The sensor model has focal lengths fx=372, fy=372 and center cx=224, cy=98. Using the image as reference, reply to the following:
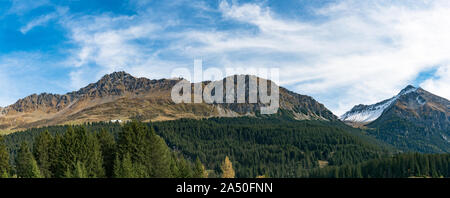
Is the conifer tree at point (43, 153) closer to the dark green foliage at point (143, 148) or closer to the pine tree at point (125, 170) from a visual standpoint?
the dark green foliage at point (143, 148)

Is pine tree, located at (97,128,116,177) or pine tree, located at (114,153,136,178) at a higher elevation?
pine tree, located at (97,128,116,177)

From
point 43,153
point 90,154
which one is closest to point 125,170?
point 90,154

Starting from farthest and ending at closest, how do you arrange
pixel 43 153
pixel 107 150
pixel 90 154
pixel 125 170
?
pixel 107 150
pixel 43 153
pixel 90 154
pixel 125 170

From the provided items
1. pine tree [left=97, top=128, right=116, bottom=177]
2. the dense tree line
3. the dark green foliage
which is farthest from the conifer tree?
the dark green foliage

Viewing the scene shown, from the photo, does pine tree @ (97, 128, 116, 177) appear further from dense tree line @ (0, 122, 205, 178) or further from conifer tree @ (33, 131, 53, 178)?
conifer tree @ (33, 131, 53, 178)

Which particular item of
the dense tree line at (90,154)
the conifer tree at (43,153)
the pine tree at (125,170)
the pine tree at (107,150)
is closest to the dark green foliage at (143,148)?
the dense tree line at (90,154)

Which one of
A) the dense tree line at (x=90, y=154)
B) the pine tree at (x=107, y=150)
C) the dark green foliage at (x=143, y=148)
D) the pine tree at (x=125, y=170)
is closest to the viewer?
the pine tree at (x=125, y=170)

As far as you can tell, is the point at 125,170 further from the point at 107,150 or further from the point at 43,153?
the point at 43,153
